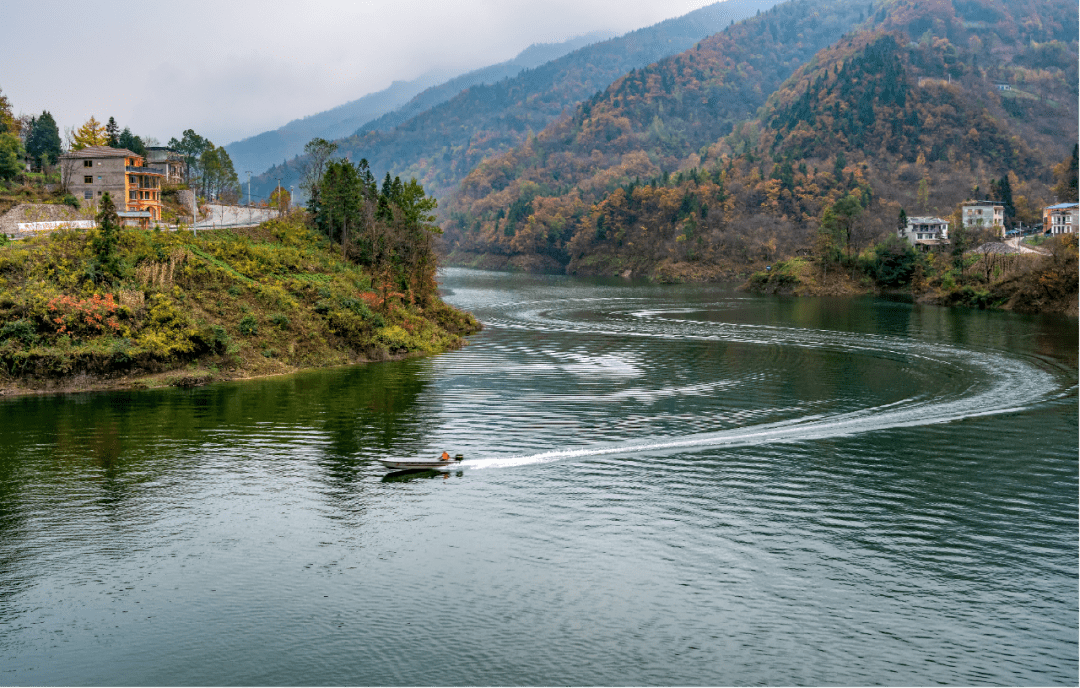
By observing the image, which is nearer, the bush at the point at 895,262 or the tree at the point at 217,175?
the tree at the point at 217,175

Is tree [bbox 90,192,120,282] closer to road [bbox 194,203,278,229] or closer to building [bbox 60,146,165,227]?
road [bbox 194,203,278,229]

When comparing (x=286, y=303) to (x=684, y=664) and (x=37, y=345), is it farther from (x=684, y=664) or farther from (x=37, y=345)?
(x=684, y=664)

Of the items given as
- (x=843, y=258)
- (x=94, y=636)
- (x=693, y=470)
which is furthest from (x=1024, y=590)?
(x=843, y=258)

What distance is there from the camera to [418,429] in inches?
1497

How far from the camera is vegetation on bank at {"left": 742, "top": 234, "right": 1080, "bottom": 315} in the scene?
95.8 m

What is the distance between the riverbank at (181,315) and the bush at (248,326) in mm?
71

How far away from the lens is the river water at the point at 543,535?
19.0m

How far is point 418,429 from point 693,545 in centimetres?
1680

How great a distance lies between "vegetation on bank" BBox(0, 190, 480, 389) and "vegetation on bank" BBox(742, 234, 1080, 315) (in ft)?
239

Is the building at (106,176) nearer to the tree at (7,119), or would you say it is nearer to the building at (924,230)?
the tree at (7,119)

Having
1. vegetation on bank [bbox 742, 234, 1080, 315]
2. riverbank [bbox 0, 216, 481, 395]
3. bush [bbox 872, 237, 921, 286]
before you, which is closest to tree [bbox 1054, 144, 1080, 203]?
bush [bbox 872, 237, 921, 286]

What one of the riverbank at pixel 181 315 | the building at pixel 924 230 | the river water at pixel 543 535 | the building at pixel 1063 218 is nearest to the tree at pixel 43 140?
the riverbank at pixel 181 315

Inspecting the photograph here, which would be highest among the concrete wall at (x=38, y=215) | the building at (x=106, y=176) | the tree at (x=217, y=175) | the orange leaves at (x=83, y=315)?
the tree at (x=217, y=175)

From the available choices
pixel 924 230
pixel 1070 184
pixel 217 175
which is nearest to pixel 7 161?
pixel 217 175
